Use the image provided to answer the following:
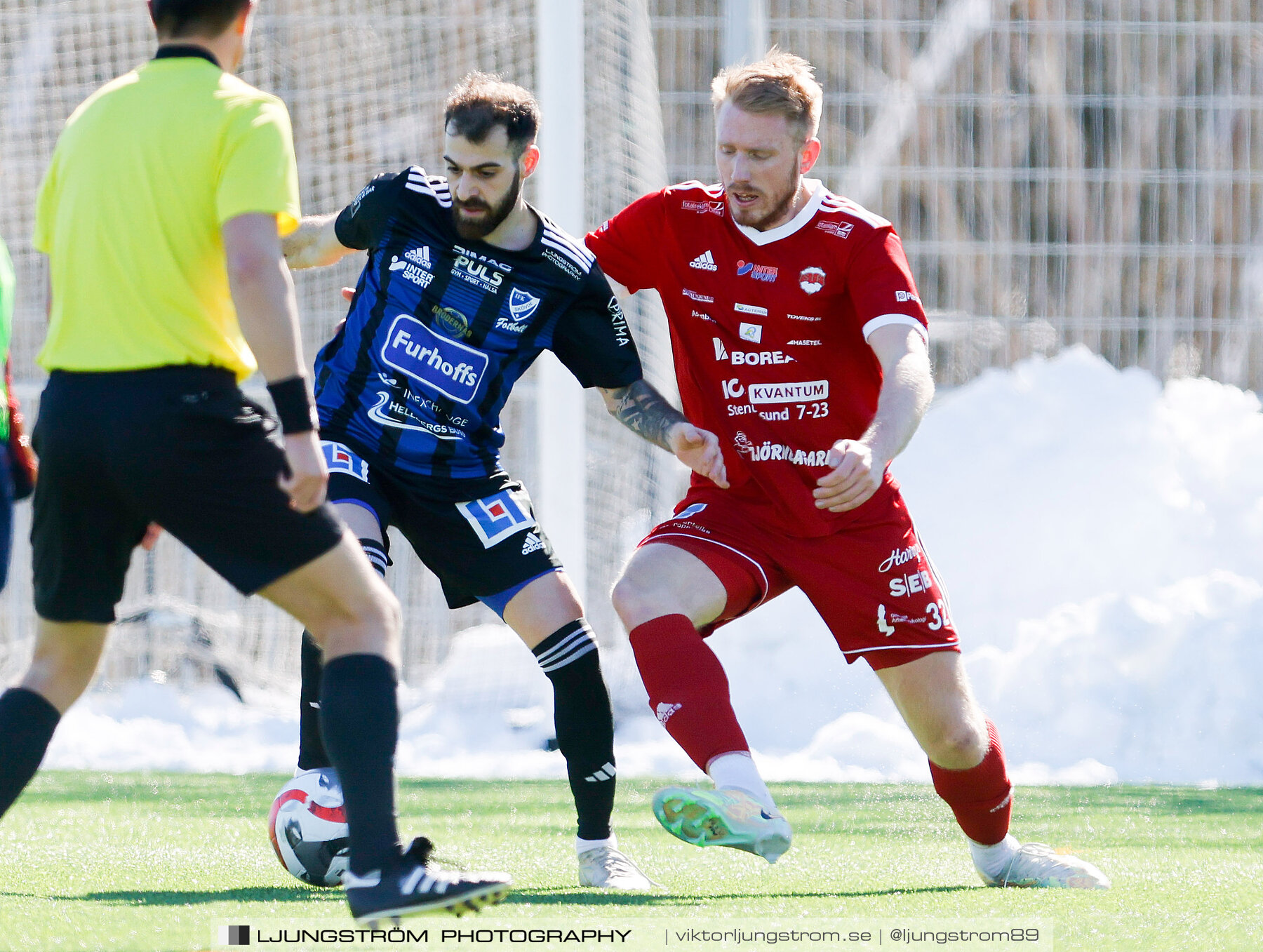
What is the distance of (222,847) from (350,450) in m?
1.42

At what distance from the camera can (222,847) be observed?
4863 millimetres

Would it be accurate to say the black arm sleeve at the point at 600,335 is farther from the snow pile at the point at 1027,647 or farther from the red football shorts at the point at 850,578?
the snow pile at the point at 1027,647

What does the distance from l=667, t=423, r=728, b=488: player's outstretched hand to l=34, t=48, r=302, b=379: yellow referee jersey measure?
1290 mm

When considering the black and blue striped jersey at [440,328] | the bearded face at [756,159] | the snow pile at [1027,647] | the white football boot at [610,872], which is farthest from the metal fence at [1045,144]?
the white football boot at [610,872]

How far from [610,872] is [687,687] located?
539mm

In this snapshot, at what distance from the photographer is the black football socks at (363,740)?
3.06 m

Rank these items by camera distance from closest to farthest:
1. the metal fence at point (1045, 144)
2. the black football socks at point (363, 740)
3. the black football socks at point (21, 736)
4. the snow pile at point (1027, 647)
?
the black football socks at point (363, 740)
the black football socks at point (21, 736)
the snow pile at point (1027, 647)
the metal fence at point (1045, 144)

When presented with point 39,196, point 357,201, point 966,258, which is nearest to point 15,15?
point 966,258

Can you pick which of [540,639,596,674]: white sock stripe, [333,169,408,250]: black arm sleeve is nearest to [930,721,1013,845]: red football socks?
[540,639,596,674]: white sock stripe

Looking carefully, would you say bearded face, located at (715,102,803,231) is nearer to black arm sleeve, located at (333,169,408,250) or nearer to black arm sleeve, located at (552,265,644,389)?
black arm sleeve, located at (552,265,644,389)

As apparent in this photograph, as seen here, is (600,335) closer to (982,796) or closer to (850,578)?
(850,578)

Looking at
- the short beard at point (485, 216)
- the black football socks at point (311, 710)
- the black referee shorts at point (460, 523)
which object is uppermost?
the short beard at point (485, 216)

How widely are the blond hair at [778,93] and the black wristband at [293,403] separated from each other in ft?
5.48

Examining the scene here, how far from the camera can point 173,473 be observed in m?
2.96
